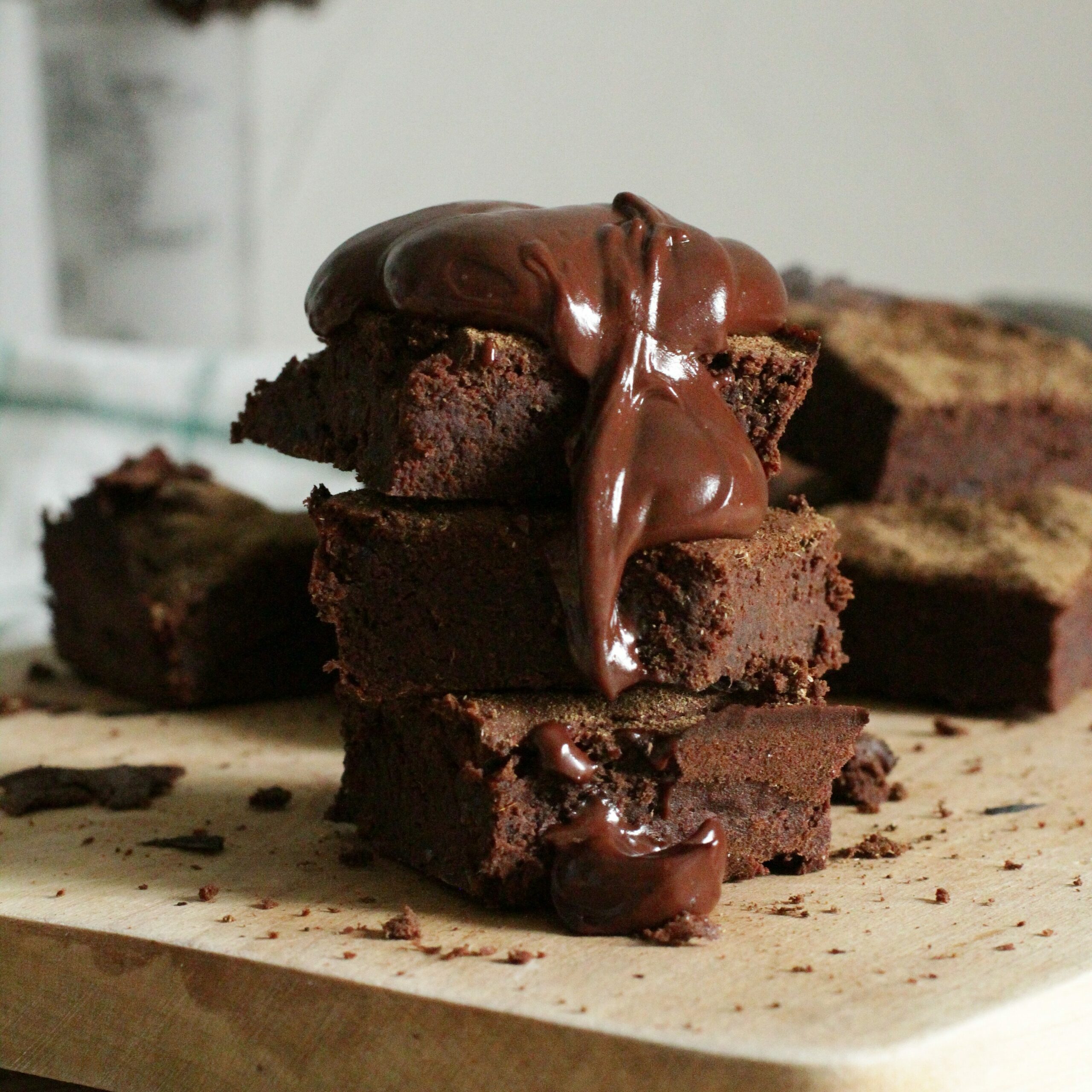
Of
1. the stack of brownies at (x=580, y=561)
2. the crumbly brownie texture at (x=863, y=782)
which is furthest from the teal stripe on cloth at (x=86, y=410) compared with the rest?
the crumbly brownie texture at (x=863, y=782)

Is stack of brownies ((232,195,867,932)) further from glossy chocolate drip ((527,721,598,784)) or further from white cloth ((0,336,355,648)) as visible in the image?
white cloth ((0,336,355,648))

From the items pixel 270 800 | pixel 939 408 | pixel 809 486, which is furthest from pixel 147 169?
pixel 270 800

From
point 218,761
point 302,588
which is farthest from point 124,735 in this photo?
point 302,588

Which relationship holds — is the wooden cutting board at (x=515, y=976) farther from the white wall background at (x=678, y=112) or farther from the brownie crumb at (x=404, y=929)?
the white wall background at (x=678, y=112)

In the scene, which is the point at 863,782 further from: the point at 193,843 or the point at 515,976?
the point at 193,843

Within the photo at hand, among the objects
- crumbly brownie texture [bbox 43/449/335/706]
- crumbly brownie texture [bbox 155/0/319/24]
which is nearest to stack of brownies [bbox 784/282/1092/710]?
crumbly brownie texture [bbox 43/449/335/706]

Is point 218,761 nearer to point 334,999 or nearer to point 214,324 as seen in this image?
point 334,999

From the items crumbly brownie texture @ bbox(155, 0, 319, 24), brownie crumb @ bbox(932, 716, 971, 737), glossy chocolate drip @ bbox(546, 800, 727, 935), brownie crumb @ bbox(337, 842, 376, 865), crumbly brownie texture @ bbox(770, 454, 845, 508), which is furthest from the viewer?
crumbly brownie texture @ bbox(155, 0, 319, 24)
